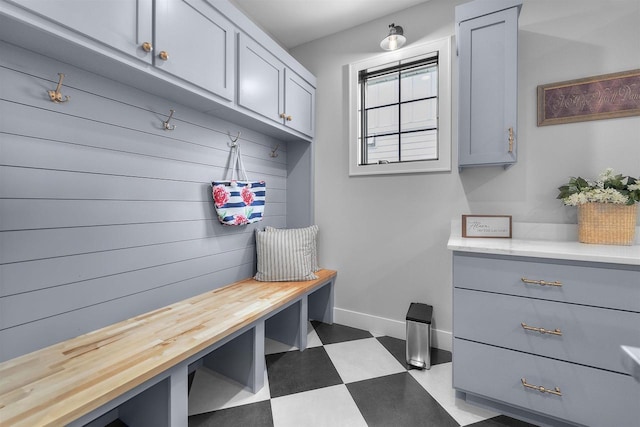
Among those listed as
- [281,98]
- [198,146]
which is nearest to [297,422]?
[198,146]

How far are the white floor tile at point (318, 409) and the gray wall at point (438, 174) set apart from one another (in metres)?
0.88

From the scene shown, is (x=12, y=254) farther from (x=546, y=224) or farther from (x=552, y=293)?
(x=546, y=224)

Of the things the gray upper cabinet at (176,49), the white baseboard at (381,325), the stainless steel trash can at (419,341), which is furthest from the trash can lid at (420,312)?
the gray upper cabinet at (176,49)

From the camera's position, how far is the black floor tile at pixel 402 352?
6.41ft

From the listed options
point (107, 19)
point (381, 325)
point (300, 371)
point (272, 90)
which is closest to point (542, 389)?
point (381, 325)

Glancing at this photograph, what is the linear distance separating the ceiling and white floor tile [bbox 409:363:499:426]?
268 centimetres

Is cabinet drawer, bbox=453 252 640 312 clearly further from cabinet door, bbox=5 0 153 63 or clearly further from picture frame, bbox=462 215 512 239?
cabinet door, bbox=5 0 153 63

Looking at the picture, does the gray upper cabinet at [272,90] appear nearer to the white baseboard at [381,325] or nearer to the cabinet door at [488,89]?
the cabinet door at [488,89]

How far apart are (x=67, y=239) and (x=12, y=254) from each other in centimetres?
17

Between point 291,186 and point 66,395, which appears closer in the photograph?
point 66,395

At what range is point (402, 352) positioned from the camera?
6.81 ft

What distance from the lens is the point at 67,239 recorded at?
122 centimetres

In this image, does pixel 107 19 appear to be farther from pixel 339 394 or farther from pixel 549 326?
pixel 549 326

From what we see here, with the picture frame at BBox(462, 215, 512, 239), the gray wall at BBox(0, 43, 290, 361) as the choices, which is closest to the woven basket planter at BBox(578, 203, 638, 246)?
the picture frame at BBox(462, 215, 512, 239)
